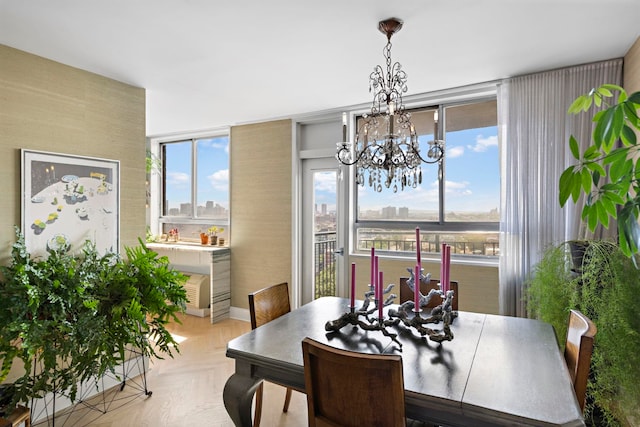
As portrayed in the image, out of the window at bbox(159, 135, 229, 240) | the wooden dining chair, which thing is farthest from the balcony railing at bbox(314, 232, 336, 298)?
the wooden dining chair

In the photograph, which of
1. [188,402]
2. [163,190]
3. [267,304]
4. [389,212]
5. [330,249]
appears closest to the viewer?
[267,304]

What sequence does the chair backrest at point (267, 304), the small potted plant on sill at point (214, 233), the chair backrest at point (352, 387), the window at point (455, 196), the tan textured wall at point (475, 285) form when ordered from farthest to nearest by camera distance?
the small potted plant on sill at point (214, 233)
the window at point (455, 196)
the tan textured wall at point (475, 285)
the chair backrest at point (267, 304)
the chair backrest at point (352, 387)

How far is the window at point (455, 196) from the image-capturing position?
3.50 meters

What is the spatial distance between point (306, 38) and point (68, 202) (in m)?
2.07

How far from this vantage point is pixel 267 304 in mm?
2445

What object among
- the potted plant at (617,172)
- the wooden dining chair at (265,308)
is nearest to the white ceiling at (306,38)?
the potted plant at (617,172)

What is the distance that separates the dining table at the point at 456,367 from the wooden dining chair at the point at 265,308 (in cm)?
21

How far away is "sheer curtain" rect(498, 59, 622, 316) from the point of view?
9.34 feet

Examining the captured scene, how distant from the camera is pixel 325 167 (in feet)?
14.3

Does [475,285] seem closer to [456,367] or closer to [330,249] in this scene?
[330,249]

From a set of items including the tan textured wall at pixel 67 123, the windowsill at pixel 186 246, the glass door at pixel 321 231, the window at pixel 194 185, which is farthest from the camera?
the window at pixel 194 185

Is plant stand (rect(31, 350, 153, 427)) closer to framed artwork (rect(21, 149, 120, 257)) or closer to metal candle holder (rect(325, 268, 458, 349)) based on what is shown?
framed artwork (rect(21, 149, 120, 257))

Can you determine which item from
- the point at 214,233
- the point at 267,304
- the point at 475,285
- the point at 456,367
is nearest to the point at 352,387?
the point at 456,367

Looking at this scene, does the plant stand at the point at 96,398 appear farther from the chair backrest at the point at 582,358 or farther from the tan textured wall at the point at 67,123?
the chair backrest at the point at 582,358
